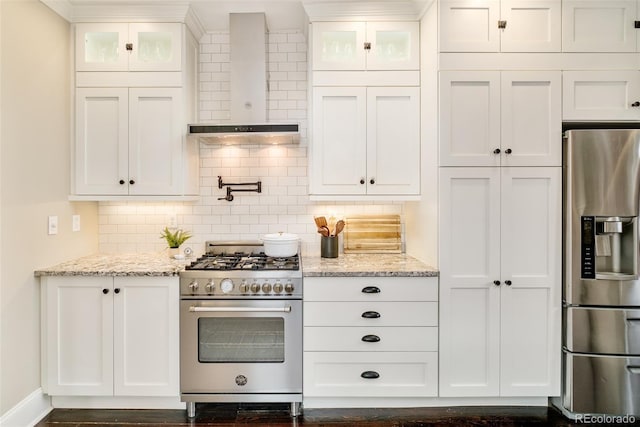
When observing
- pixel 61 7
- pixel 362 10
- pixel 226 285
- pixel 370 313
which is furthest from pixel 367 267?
pixel 61 7

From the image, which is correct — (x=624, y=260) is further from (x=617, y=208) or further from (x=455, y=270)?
(x=455, y=270)

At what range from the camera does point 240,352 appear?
242 centimetres

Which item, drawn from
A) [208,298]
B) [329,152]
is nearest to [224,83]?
[329,152]

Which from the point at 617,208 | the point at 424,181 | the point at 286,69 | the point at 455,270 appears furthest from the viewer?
the point at 286,69

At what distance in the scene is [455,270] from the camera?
94.4 inches

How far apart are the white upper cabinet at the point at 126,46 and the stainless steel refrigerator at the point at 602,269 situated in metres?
2.77

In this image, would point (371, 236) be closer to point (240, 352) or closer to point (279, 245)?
point (279, 245)

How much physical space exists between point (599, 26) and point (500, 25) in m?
0.65

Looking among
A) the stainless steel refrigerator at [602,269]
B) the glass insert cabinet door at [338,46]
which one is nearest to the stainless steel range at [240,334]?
the glass insert cabinet door at [338,46]

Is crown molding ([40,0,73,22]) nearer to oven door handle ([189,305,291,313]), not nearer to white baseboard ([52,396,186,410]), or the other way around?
oven door handle ([189,305,291,313])

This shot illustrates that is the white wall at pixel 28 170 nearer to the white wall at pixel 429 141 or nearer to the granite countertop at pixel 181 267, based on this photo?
the granite countertop at pixel 181 267

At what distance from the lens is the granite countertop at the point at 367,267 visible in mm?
2395

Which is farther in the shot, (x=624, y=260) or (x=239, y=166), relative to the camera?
(x=239, y=166)

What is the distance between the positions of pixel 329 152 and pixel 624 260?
2.00 meters
